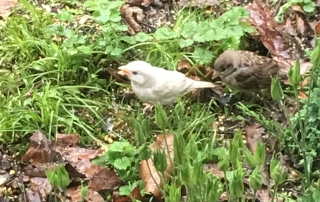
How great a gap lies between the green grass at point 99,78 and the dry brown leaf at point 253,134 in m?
0.04

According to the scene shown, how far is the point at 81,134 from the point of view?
2705 millimetres

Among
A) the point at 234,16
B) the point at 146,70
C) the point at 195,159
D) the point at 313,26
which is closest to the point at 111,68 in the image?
the point at 146,70

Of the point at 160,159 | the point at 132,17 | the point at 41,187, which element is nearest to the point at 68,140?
the point at 41,187

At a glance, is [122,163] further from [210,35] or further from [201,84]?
[210,35]

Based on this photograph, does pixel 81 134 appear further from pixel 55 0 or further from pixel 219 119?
pixel 55 0

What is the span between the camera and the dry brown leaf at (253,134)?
8.57 feet

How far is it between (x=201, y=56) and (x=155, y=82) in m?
0.37

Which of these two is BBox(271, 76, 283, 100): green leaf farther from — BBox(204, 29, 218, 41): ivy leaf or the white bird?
BBox(204, 29, 218, 41): ivy leaf

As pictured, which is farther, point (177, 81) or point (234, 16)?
point (234, 16)

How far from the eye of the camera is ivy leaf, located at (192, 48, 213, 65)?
2.94 meters

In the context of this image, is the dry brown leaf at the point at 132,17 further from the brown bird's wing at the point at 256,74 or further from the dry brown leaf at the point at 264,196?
the dry brown leaf at the point at 264,196

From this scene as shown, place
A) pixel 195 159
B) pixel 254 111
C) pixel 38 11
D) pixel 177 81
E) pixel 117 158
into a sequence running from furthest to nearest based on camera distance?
1. pixel 38 11
2. pixel 254 111
3. pixel 177 81
4. pixel 117 158
5. pixel 195 159

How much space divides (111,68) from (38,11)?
1.60 feet

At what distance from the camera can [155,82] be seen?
2.65 metres
